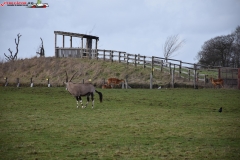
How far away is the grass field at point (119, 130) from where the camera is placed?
39.8 ft

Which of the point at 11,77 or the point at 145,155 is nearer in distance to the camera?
the point at 145,155

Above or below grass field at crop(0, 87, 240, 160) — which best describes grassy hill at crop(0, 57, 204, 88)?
above

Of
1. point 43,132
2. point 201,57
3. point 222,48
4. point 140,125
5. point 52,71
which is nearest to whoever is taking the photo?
point 43,132

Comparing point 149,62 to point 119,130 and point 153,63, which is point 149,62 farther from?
point 119,130

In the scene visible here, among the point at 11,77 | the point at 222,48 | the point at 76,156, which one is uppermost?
the point at 222,48

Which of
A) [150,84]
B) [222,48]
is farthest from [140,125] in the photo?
[222,48]

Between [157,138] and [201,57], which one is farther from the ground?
[201,57]

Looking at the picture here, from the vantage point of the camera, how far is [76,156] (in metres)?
11.6

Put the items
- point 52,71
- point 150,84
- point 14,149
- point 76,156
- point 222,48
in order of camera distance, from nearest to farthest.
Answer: point 76,156
point 14,149
point 150,84
point 52,71
point 222,48

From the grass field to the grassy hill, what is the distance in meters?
15.8

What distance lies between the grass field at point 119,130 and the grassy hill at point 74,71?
51.9ft

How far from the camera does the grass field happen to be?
1212cm

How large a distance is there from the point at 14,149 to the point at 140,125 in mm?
6230

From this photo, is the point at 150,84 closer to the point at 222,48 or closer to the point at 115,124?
the point at 115,124
